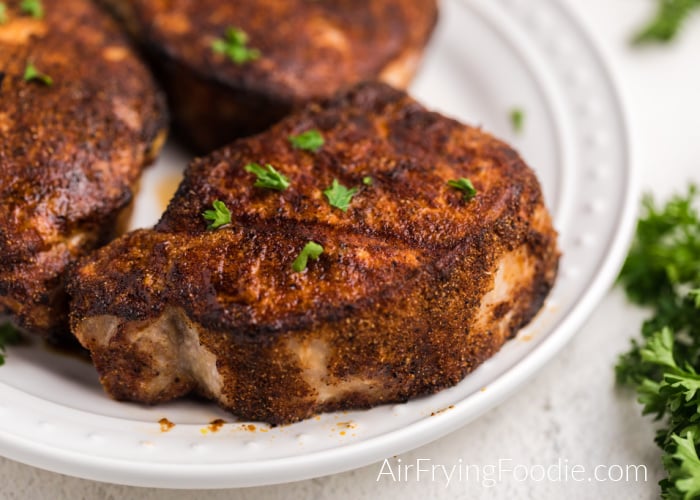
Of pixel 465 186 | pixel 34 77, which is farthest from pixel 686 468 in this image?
pixel 34 77

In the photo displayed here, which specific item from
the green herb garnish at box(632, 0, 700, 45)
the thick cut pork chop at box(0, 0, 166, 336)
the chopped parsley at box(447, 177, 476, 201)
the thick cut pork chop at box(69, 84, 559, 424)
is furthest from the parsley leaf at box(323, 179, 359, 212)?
the green herb garnish at box(632, 0, 700, 45)

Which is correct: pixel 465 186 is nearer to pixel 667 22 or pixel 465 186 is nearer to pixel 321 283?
pixel 321 283

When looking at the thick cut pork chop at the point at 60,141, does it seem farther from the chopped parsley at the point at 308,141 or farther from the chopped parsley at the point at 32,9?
the chopped parsley at the point at 308,141

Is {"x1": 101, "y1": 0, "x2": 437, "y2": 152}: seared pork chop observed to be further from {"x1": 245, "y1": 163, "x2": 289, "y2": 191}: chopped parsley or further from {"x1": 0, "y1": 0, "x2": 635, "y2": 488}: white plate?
{"x1": 245, "y1": 163, "x2": 289, "y2": 191}: chopped parsley

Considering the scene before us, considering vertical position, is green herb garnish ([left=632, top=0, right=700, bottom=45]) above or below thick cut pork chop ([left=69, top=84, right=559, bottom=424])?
above

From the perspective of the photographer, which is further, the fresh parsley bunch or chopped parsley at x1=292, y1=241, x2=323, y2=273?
the fresh parsley bunch
